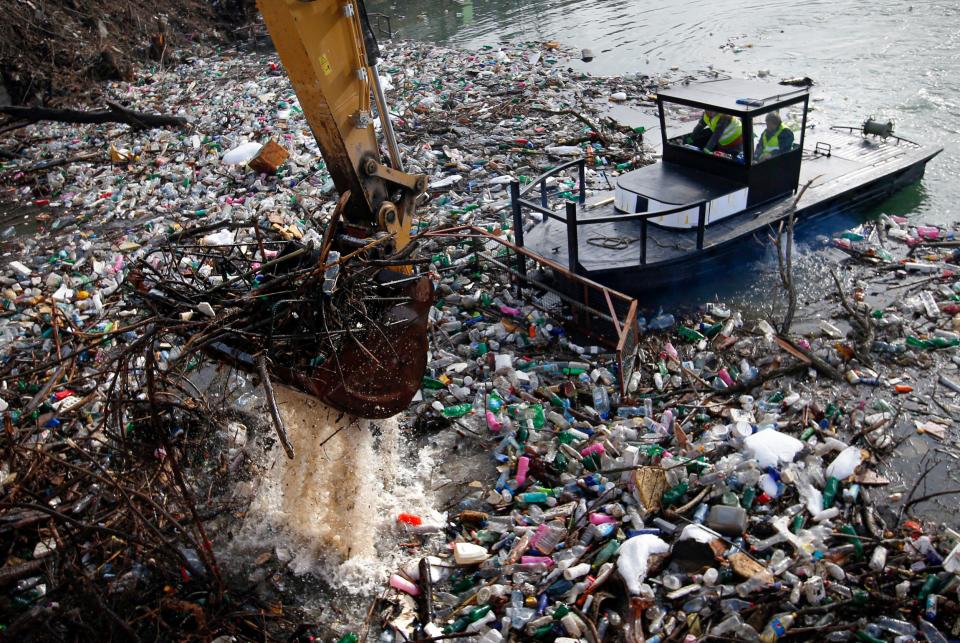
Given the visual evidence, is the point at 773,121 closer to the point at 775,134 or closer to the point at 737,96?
the point at 775,134

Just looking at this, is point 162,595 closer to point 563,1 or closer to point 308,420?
point 308,420

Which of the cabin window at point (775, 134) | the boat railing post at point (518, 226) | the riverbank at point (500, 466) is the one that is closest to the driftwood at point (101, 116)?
the riverbank at point (500, 466)

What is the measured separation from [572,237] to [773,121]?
2.76m

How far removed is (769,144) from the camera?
7.52m

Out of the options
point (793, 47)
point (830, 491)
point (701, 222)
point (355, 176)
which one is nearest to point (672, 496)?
point (830, 491)

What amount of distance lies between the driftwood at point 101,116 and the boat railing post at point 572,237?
9184mm

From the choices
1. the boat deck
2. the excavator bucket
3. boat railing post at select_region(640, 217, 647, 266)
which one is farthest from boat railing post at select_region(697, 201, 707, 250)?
the excavator bucket

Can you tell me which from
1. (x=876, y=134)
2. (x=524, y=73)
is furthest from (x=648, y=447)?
(x=524, y=73)

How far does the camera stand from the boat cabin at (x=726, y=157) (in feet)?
24.0

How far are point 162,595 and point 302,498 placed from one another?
1140 mm

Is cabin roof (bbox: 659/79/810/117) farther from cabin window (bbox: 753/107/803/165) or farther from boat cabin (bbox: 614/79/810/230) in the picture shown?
cabin window (bbox: 753/107/803/165)

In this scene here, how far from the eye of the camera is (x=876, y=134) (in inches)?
380

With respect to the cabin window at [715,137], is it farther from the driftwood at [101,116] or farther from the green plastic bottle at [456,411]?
the driftwood at [101,116]

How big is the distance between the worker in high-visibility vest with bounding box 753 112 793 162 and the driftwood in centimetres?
1018
